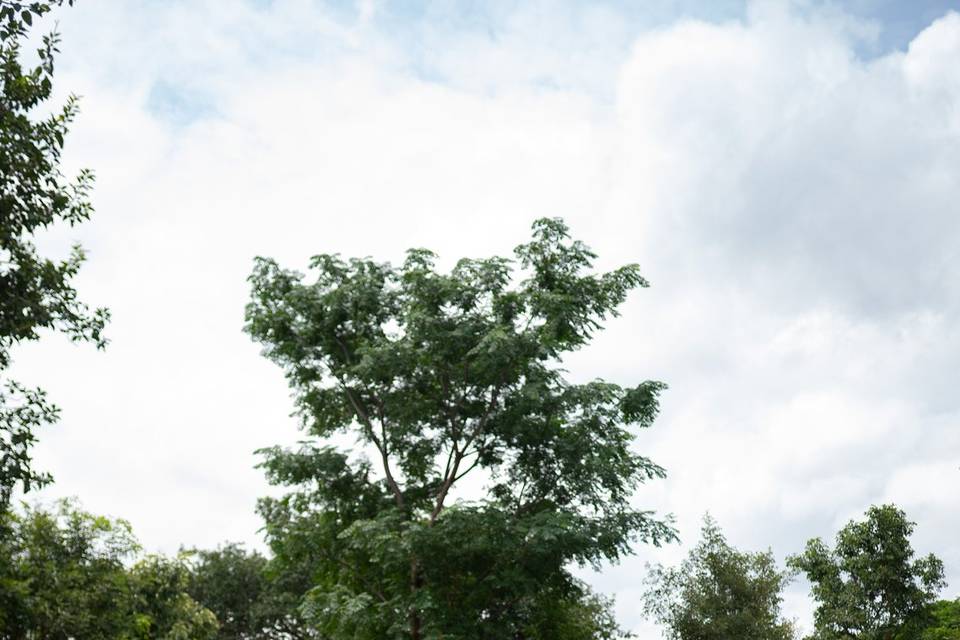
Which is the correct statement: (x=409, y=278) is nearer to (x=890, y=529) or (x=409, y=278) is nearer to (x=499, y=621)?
(x=499, y=621)

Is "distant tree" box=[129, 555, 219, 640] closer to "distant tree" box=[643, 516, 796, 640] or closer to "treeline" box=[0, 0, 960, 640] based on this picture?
"treeline" box=[0, 0, 960, 640]

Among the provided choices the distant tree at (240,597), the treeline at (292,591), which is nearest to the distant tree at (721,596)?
the treeline at (292,591)

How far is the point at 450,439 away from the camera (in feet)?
81.6

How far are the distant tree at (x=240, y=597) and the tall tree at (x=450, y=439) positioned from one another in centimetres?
2372

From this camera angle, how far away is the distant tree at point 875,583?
121ft

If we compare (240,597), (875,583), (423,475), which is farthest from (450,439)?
(240,597)

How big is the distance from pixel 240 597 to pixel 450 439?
93.5ft

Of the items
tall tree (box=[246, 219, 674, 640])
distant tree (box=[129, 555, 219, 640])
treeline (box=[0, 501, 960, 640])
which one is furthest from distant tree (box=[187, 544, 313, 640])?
tall tree (box=[246, 219, 674, 640])

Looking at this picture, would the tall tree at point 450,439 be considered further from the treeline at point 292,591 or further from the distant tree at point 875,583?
the distant tree at point 875,583

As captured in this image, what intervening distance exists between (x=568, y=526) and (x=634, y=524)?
10.4 ft

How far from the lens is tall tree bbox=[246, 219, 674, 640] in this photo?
69.8 ft

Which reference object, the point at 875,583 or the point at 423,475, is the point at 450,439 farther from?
the point at 875,583

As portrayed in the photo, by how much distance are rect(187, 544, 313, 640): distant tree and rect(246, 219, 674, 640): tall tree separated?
23.7 meters

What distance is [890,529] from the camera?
124 ft
